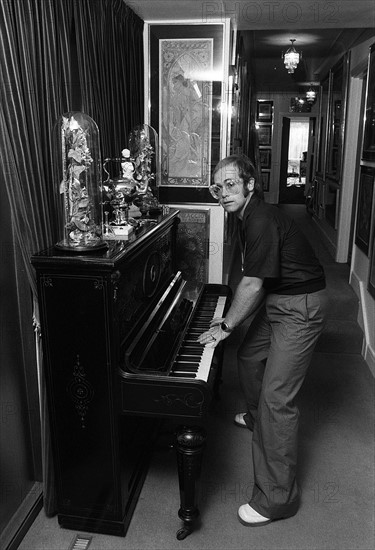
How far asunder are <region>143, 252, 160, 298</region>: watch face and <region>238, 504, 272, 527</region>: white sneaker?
1104mm

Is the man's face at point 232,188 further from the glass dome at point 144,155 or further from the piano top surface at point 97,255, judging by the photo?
the glass dome at point 144,155

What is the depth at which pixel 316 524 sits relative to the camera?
7.89 feet

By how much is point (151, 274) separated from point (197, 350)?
1.61 feet

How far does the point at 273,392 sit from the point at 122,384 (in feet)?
2.29

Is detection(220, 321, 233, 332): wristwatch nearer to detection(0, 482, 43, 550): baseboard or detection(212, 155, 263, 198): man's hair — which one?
detection(212, 155, 263, 198): man's hair

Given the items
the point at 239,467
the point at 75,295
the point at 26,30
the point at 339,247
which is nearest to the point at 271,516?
the point at 239,467

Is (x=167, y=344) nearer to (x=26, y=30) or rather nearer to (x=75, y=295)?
(x=75, y=295)

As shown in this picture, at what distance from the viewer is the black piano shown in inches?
78.2

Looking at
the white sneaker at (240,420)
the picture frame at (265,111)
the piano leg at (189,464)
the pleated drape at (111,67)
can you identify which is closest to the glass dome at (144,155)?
the pleated drape at (111,67)

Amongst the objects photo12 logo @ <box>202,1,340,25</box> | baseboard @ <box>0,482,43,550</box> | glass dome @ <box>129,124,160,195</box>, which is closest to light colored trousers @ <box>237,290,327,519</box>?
baseboard @ <box>0,482,43,550</box>

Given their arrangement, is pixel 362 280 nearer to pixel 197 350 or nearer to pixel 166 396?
pixel 197 350

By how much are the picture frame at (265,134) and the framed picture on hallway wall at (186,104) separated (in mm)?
8708

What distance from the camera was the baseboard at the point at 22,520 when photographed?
86.3 inches

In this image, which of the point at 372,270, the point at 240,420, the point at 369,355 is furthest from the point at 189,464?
the point at 372,270
